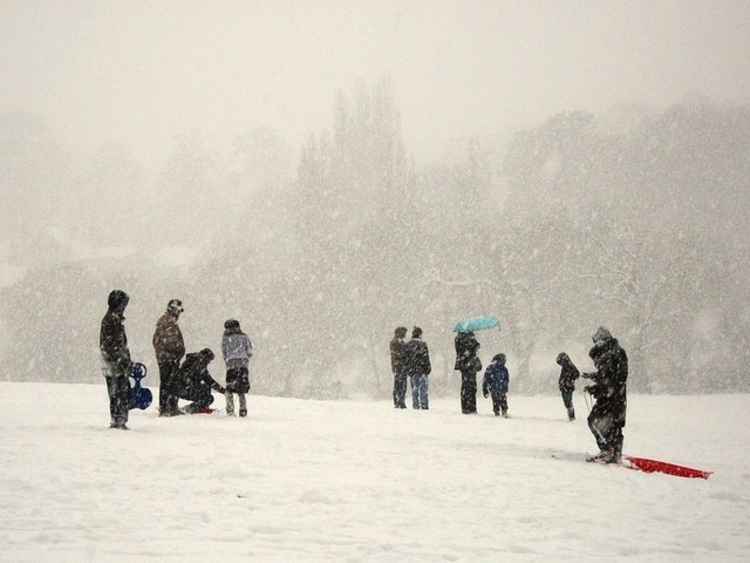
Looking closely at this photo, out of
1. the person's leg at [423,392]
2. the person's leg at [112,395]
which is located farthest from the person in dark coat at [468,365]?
the person's leg at [112,395]

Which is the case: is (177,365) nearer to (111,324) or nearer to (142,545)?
(111,324)

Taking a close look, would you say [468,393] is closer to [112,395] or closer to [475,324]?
[475,324]

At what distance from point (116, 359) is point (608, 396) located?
25.3 feet

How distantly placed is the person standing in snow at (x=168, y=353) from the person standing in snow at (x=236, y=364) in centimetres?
105

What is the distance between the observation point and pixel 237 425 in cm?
1391

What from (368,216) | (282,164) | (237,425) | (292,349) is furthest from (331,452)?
(282,164)

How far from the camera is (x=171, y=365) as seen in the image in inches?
586

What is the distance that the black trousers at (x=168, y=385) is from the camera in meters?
14.8

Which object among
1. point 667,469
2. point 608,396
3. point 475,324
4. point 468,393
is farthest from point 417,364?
point 667,469

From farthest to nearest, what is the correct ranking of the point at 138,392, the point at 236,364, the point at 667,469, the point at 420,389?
1. the point at 420,389
2. the point at 236,364
3. the point at 138,392
4. the point at 667,469

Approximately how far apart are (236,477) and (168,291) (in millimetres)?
52384

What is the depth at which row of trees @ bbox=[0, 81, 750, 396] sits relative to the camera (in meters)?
47.4

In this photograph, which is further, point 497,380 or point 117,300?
point 497,380

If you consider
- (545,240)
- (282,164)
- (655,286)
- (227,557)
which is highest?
(282,164)
